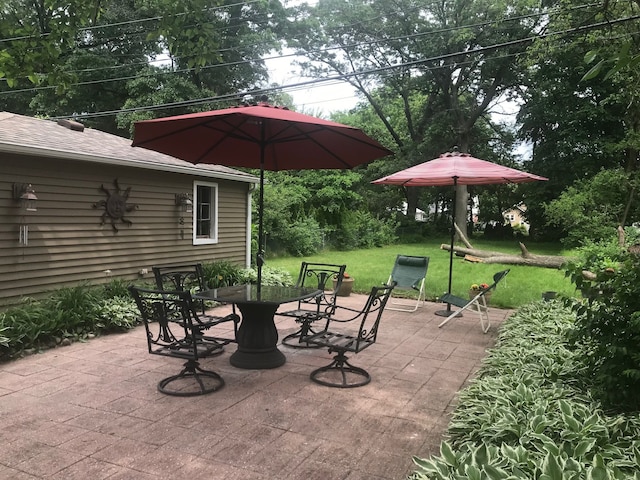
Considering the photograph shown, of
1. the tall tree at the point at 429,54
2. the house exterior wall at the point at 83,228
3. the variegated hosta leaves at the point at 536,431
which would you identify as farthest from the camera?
the tall tree at the point at 429,54

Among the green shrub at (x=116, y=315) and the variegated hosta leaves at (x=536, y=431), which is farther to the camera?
the green shrub at (x=116, y=315)

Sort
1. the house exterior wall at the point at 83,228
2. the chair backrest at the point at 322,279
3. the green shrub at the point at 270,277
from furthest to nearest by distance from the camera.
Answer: the green shrub at the point at 270,277, the house exterior wall at the point at 83,228, the chair backrest at the point at 322,279

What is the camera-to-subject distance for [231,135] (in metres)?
4.51

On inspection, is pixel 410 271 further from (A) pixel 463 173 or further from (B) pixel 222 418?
(B) pixel 222 418

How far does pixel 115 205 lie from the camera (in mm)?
7461

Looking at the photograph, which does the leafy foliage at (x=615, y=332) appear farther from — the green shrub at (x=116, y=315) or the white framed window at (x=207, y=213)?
the white framed window at (x=207, y=213)

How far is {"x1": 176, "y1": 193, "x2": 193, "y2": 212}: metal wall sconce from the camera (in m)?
8.69

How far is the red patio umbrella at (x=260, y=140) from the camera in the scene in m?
3.68

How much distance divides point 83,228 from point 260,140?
13.1 feet

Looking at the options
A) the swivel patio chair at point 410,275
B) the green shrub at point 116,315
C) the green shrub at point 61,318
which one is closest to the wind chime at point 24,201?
the green shrub at point 61,318

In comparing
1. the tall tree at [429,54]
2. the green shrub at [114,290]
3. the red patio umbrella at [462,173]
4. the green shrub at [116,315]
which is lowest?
the green shrub at [116,315]

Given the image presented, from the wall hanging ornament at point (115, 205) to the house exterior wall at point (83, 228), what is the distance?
0.18ft

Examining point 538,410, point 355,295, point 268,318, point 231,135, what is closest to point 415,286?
point 355,295

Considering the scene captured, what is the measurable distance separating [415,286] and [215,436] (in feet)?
16.0
